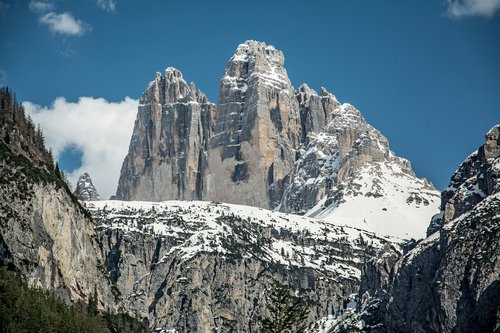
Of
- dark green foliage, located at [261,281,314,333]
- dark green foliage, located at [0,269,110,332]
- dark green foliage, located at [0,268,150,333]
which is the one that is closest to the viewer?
dark green foliage, located at [261,281,314,333]

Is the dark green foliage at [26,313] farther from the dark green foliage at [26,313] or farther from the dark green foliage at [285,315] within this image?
the dark green foliage at [285,315]

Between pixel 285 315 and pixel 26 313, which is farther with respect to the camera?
pixel 26 313

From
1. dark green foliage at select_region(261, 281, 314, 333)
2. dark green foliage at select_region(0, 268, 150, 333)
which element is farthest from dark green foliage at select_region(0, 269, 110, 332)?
dark green foliage at select_region(261, 281, 314, 333)

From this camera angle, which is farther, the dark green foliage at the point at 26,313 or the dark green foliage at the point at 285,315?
the dark green foliage at the point at 26,313

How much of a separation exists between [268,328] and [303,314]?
4.14 meters

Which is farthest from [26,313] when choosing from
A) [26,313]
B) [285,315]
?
[285,315]

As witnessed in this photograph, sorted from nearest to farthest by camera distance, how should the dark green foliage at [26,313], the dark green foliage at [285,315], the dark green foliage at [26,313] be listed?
the dark green foliage at [285,315], the dark green foliage at [26,313], the dark green foliage at [26,313]

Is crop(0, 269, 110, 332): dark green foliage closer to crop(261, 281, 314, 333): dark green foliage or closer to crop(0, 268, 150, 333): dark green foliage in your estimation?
crop(0, 268, 150, 333): dark green foliage

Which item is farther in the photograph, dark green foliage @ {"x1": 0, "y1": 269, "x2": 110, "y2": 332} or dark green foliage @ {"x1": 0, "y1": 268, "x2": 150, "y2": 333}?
dark green foliage @ {"x1": 0, "y1": 269, "x2": 110, "y2": 332}

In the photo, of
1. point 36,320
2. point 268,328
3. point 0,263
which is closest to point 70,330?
point 36,320

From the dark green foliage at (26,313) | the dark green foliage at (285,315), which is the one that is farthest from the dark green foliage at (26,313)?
the dark green foliage at (285,315)

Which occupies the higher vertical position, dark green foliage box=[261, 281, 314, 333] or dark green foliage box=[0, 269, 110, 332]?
dark green foliage box=[0, 269, 110, 332]

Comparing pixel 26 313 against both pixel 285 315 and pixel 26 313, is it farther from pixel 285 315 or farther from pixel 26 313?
pixel 285 315

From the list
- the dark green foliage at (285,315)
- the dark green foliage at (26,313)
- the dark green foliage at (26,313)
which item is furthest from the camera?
the dark green foliage at (26,313)
